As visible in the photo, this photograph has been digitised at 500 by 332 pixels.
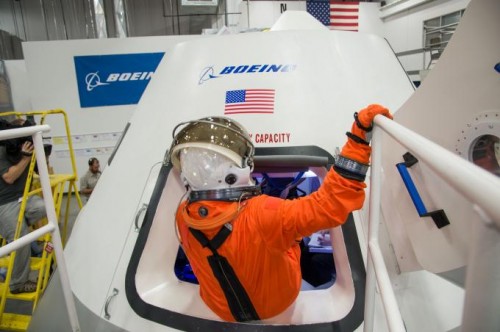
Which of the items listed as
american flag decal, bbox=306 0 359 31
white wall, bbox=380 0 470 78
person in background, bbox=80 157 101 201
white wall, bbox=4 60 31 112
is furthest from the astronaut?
Result: american flag decal, bbox=306 0 359 31

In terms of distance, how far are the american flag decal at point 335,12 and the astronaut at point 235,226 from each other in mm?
8349

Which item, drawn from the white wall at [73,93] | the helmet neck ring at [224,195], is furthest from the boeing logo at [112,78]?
the helmet neck ring at [224,195]

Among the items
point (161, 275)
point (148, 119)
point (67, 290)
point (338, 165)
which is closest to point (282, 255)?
point (338, 165)

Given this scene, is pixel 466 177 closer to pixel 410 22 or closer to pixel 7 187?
pixel 7 187

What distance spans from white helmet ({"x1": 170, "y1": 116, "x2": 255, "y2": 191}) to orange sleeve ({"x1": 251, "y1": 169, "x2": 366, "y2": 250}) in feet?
0.67

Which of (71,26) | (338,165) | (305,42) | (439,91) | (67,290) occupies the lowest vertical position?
(67,290)

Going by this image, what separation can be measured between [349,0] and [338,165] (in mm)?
10015

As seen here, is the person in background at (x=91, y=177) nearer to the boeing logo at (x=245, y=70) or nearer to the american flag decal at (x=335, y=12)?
the boeing logo at (x=245, y=70)

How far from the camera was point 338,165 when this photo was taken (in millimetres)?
1080

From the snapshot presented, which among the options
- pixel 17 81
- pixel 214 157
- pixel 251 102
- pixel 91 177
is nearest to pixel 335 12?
pixel 91 177

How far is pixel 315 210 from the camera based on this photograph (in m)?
1.09

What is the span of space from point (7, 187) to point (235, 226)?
258 centimetres

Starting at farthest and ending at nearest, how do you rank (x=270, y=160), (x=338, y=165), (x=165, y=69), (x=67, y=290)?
(x=165, y=69)
(x=270, y=160)
(x=67, y=290)
(x=338, y=165)

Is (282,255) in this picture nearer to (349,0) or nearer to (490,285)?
(490,285)
